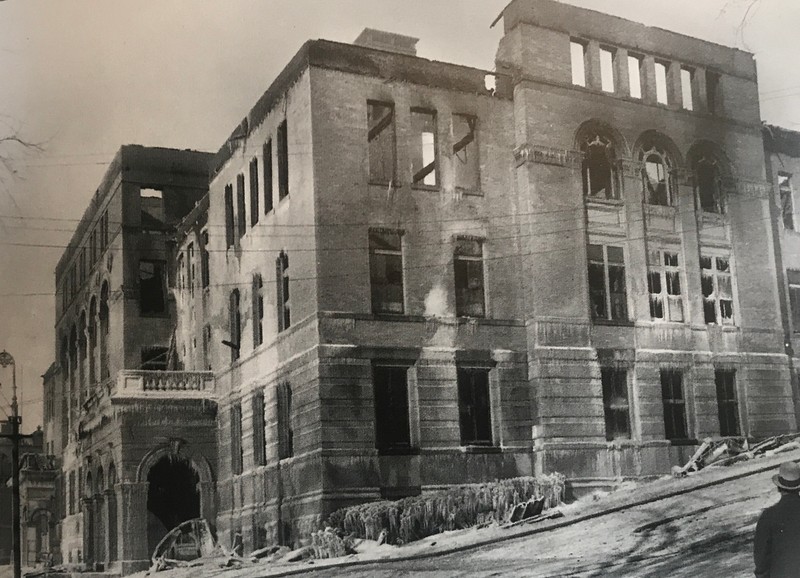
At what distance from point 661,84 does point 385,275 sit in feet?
19.9

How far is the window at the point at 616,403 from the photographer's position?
17359mm

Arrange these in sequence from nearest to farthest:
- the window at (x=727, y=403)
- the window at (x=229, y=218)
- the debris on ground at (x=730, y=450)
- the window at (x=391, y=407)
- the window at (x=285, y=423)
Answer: the debris on ground at (x=730, y=450)
the window at (x=391, y=407)
the window at (x=727, y=403)
the window at (x=285, y=423)
the window at (x=229, y=218)

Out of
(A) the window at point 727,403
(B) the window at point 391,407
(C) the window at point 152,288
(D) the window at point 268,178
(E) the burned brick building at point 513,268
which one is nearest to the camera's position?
(B) the window at point 391,407

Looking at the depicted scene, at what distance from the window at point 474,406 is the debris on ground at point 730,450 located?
3300 mm

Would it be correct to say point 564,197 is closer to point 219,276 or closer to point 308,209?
point 308,209

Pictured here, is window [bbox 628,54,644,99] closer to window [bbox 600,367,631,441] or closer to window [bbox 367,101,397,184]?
window [bbox 367,101,397,184]

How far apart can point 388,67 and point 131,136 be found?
6097 millimetres

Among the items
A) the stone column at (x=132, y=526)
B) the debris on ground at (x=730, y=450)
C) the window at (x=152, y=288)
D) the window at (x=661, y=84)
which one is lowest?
the stone column at (x=132, y=526)

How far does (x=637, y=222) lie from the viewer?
17797 mm

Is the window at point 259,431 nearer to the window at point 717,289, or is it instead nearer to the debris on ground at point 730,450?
the debris on ground at point 730,450

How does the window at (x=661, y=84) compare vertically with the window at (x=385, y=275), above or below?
above

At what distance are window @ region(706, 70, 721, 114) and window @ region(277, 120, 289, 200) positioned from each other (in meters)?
7.56

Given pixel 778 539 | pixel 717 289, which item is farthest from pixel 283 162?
pixel 778 539

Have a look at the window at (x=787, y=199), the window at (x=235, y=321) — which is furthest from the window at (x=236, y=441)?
the window at (x=787, y=199)
